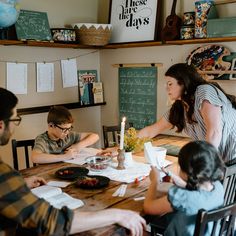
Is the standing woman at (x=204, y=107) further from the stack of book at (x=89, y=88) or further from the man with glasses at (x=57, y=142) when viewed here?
the stack of book at (x=89, y=88)

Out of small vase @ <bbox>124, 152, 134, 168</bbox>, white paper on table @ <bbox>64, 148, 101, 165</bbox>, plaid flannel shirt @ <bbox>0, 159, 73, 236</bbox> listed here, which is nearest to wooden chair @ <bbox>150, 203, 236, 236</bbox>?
plaid flannel shirt @ <bbox>0, 159, 73, 236</bbox>

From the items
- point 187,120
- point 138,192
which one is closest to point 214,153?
point 138,192

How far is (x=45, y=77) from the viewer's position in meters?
3.59

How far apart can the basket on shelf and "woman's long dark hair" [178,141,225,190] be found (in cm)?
237

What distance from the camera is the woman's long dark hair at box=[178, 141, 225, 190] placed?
153 centimetres

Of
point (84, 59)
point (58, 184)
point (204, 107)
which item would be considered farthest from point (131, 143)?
point (84, 59)

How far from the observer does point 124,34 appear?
3.82 m

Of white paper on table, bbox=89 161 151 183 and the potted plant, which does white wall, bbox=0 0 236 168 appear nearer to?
the potted plant

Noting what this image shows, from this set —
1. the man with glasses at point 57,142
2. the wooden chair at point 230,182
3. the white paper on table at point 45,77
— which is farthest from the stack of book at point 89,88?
the wooden chair at point 230,182

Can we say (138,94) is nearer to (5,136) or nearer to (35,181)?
(35,181)

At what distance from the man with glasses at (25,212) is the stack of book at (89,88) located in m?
2.53

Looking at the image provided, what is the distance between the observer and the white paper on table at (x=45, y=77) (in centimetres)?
354

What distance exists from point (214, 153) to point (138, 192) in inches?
20.1

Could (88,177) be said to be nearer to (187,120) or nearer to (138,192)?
(138,192)
